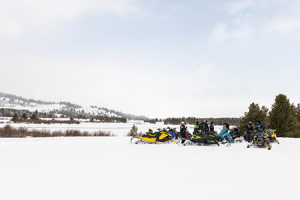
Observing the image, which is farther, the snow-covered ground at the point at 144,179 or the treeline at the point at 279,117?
the treeline at the point at 279,117

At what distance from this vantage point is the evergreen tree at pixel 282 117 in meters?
23.2

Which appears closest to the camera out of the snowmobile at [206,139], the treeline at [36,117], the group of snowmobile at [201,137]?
the group of snowmobile at [201,137]

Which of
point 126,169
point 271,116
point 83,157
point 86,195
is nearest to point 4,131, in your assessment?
point 83,157

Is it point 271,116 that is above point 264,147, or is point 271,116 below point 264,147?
above

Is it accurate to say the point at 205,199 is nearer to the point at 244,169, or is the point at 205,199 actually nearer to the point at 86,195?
the point at 86,195

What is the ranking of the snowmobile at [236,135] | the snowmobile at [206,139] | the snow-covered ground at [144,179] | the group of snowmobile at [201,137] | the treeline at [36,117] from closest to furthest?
the snow-covered ground at [144,179] < the group of snowmobile at [201,137] < the snowmobile at [206,139] < the snowmobile at [236,135] < the treeline at [36,117]

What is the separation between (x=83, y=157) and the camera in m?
7.98

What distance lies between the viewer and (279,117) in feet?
77.0

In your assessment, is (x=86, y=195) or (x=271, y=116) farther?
(x=271, y=116)

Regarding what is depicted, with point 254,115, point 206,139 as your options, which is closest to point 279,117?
point 254,115

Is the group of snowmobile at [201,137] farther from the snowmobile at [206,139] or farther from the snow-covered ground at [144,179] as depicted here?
the snow-covered ground at [144,179]

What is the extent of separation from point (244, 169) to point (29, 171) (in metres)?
6.12

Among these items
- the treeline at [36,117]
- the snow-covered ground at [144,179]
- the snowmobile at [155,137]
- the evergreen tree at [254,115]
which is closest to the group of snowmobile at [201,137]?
the snowmobile at [155,137]

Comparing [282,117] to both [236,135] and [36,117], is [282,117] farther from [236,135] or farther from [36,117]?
[36,117]
